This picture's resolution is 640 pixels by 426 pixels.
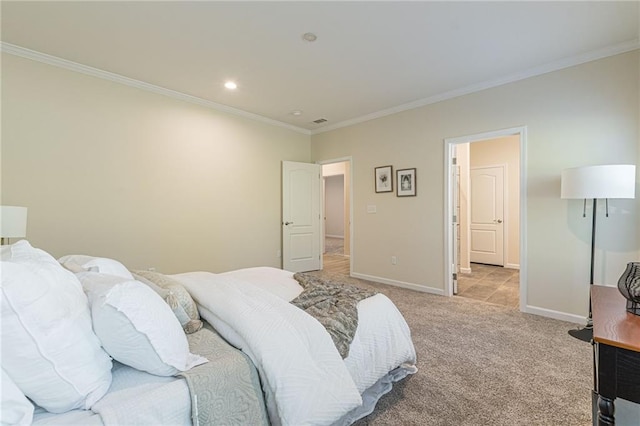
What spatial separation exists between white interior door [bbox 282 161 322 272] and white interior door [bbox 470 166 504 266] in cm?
344

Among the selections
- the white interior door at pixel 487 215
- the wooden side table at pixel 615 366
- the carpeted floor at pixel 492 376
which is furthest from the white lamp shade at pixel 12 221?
the white interior door at pixel 487 215

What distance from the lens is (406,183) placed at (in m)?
4.36

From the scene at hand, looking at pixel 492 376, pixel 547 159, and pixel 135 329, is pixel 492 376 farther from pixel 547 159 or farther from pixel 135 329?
pixel 547 159

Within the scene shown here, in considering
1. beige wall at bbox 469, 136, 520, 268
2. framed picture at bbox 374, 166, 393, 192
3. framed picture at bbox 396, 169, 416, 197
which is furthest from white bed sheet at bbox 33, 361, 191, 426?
beige wall at bbox 469, 136, 520, 268

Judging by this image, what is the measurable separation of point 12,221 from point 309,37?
2826mm

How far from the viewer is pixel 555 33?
2.58 meters

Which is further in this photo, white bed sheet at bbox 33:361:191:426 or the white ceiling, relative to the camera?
the white ceiling

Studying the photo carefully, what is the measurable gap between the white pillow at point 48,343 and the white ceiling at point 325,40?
7.36 ft

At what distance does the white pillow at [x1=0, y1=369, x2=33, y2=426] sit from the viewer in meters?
0.78

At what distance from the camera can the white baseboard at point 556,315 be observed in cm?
300

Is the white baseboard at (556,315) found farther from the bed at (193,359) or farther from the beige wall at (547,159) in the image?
the bed at (193,359)

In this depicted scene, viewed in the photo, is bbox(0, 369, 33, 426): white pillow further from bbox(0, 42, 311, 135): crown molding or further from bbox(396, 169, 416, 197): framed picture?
bbox(396, 169, 416, 197): framed picture

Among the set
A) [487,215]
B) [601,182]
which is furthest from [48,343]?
[487,215]

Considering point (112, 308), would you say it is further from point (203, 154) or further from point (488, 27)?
point (203, 154)
